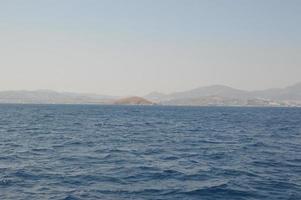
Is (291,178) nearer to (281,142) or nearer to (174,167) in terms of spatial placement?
(174,167)

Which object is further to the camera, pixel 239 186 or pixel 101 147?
pixel 101 147

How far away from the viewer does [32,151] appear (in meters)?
35.2

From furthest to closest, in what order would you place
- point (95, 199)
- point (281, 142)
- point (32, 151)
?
point (281, 142) < point (32, 151) < point (95, 199)

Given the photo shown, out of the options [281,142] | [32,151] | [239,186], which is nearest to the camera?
[239,186]

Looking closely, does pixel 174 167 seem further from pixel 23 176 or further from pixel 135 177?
pixel 23 176

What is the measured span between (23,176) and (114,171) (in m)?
5.73

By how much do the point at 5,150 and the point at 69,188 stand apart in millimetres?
16663

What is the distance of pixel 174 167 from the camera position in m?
28.3

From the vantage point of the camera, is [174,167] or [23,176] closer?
[23,176]

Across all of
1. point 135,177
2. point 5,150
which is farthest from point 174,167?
point 5,150

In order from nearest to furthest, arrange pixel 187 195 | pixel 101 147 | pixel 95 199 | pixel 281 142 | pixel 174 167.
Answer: pixel 95 199, pixel 187 195, pixel 174 167, pixel 101 147, pixel 281 142

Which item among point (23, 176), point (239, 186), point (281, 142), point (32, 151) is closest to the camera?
point (239, 186)

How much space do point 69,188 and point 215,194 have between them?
785 centimetres

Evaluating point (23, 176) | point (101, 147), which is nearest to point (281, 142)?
point (101, 147)
